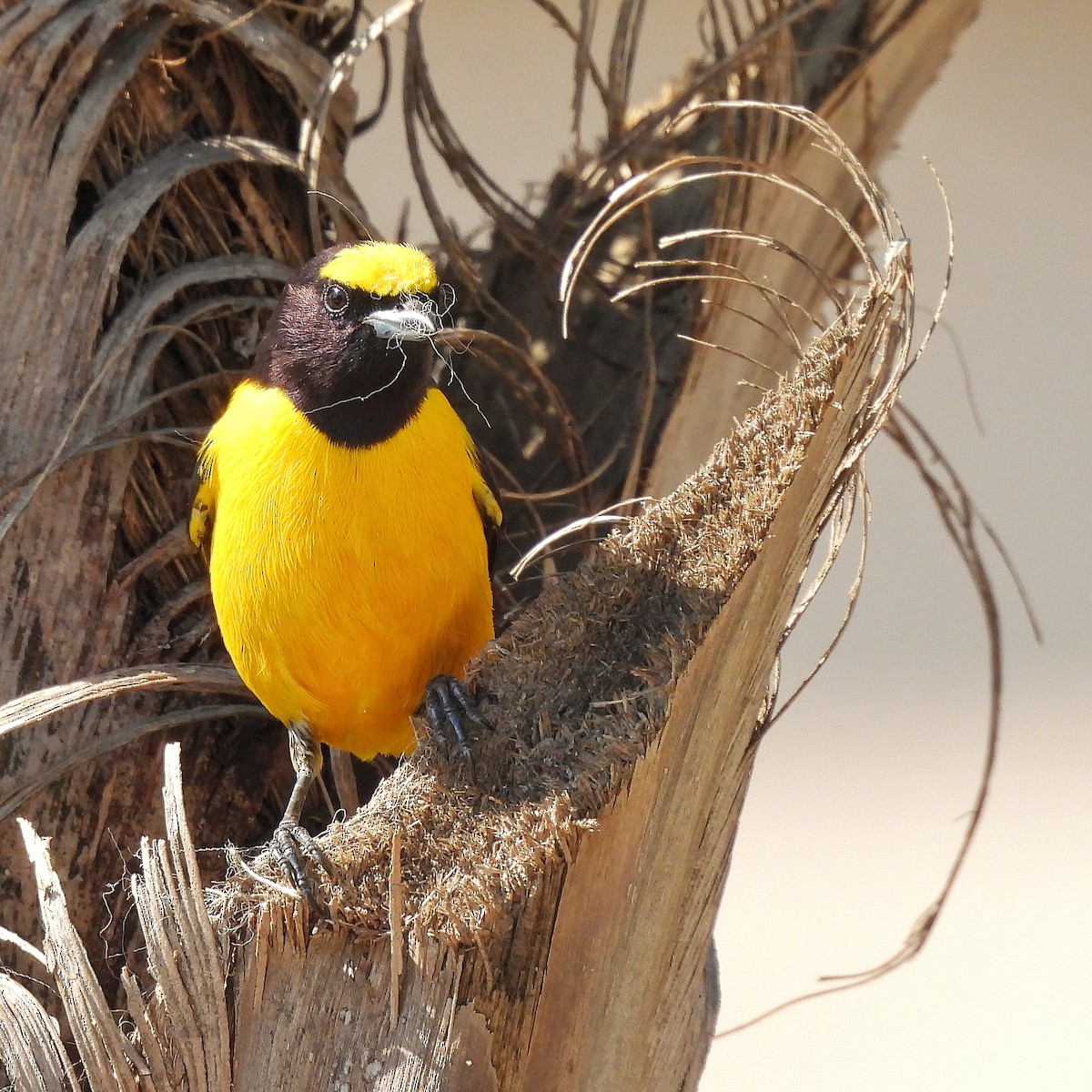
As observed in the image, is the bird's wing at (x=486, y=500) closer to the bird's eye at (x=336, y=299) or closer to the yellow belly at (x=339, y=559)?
the yellow belly at (x=339, y=559)

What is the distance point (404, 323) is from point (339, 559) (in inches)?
14.1

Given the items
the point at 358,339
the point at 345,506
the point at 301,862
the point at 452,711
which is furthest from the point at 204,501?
the point at 301,862

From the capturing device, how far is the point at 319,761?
7.36ft

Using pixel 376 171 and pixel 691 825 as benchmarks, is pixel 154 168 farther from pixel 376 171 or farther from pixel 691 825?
pixel 376 171

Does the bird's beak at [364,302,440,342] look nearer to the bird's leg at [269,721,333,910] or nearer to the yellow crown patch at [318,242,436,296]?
the yellow crown patch at [318,242,436,296]

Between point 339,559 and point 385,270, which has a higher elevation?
point 385,270

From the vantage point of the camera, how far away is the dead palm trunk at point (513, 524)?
5.00ft

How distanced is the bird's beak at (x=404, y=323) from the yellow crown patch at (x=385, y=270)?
0.03m

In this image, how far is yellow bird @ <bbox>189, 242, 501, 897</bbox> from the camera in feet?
6.53

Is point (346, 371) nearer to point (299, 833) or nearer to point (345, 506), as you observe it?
point (345, 506)

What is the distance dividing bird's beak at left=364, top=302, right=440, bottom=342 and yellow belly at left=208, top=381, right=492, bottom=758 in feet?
0.61

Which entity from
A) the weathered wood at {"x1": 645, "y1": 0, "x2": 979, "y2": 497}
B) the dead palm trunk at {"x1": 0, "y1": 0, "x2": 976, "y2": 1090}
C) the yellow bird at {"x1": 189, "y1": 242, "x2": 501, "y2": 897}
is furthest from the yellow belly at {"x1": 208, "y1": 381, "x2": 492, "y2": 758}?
the weathered wood at {"x1": 645, "y1": 0, "x2": 979, "y2": 497}

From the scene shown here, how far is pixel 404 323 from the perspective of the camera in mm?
1911

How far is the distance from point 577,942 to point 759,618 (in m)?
0.43
